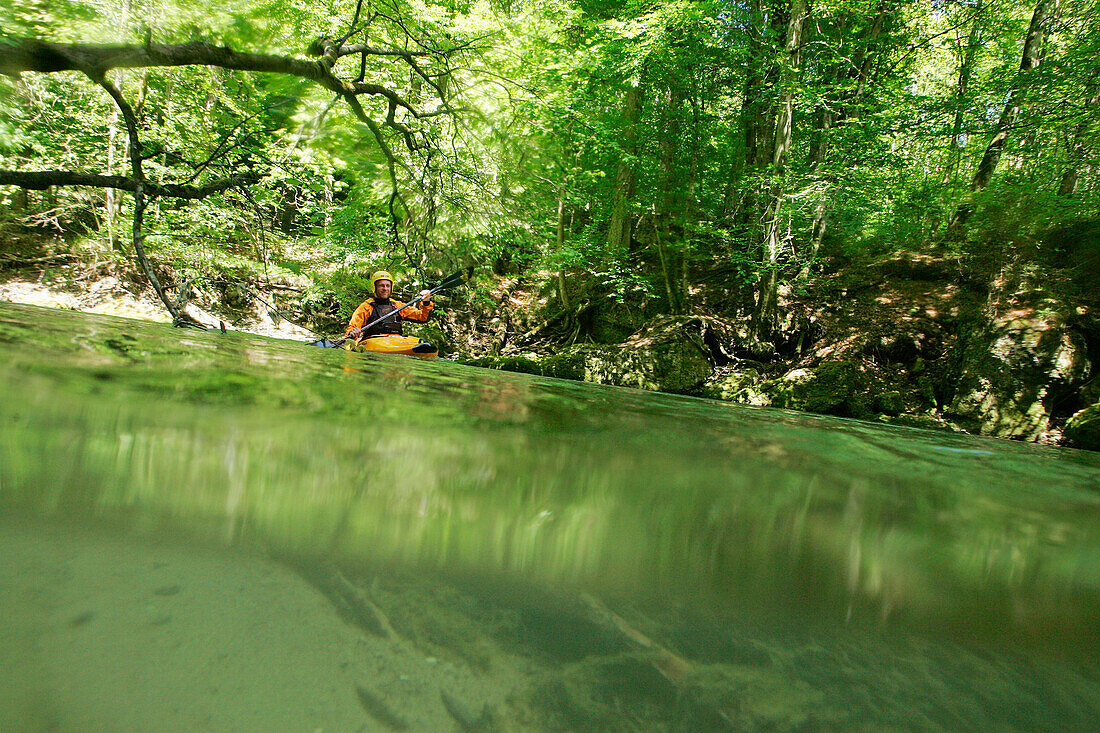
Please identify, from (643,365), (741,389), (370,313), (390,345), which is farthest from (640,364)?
(370,313)

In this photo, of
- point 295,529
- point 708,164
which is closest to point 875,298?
point 708,164

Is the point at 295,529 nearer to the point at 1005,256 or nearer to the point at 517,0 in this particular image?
the point at 1005,256

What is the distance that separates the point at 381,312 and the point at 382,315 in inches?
3.4

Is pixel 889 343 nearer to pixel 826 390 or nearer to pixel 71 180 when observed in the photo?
pixel 826 390

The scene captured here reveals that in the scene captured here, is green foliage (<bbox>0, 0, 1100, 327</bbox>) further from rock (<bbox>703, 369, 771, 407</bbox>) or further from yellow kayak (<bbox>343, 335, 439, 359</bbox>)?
rock (<bbox>703, 369, 771, 407</bbox>)

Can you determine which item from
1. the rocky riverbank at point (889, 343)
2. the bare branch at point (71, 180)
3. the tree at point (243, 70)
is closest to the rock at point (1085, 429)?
the rocky riverbank at point (889, 343)

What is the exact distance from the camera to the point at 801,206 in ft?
29.2

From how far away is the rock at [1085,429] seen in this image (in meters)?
6.38

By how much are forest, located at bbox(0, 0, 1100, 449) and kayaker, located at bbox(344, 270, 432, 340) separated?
862 millimetres

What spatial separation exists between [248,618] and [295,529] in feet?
1.07

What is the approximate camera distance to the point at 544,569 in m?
1.19

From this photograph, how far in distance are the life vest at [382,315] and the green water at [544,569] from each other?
7.54m

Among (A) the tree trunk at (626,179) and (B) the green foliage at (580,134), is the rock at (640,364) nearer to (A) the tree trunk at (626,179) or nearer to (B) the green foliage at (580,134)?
(B) the green foliage at (580,134)

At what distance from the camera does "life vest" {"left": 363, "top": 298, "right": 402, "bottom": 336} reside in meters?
9.68
